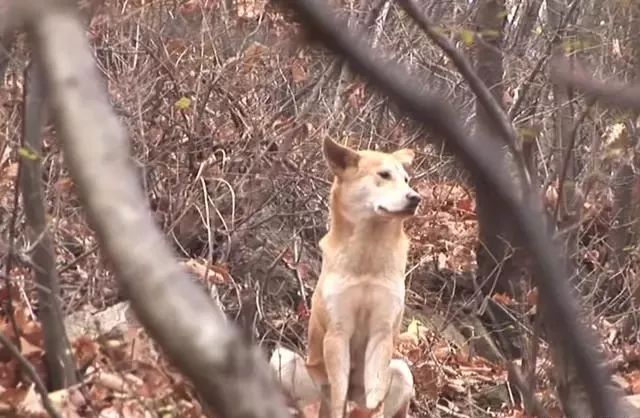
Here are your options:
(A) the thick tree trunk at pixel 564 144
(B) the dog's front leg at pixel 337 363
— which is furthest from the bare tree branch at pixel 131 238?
(B) the dog's front leg at pixel 337 363

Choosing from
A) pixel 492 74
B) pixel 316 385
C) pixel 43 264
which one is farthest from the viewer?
pixel 316 385

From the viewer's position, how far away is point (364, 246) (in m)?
6.95

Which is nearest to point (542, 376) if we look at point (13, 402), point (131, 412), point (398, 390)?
point (398, 390)

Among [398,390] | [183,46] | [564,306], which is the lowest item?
[564,306]

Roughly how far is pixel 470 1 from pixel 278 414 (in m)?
9.15

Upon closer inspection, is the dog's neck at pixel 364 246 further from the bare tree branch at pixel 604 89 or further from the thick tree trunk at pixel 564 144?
the bare tree branch at pixel 604 89

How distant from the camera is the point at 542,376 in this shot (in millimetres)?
6281

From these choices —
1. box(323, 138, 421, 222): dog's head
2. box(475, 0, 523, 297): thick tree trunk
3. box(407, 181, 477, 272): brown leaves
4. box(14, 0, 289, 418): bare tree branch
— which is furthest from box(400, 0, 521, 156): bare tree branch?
box(407, 181, 477, 272): brown leaves

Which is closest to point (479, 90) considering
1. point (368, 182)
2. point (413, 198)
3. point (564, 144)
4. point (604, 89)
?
point (604, 89)

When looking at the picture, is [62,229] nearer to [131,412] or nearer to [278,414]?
[131,412]

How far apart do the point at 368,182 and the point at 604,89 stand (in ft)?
19.4

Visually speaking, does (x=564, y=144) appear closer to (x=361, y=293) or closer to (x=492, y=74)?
(x=492, y=74)

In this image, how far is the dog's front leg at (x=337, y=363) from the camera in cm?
659

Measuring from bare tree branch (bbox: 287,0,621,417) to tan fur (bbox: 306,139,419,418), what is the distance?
5.65 m
